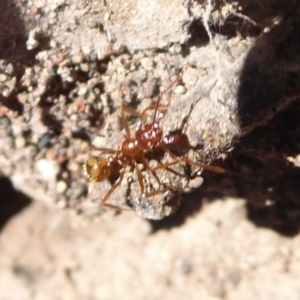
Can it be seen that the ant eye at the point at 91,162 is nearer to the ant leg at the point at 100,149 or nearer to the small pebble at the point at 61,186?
the ant leg at the point at 100,149

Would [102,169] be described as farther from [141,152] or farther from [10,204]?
[10,204]

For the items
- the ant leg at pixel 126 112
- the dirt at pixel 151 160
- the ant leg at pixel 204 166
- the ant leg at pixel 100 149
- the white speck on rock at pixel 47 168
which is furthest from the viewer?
the white speck on rock at pixel 47 168

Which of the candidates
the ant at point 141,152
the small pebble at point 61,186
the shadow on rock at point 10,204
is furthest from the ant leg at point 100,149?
the shadow on rock at point 10,204

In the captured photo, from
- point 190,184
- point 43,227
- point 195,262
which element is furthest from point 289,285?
point 43,227

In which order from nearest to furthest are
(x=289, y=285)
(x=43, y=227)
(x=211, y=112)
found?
(x=211, y=112) < (x=289, y=285) < (x=43, y=227)

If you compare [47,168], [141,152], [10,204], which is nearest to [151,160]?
[141,152]

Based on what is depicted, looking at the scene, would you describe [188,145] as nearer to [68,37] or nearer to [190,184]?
[190,184]

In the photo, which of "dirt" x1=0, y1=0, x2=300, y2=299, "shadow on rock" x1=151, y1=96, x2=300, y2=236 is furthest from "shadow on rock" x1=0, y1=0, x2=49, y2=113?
"shadow on rock" x1=151, y1=96, x2=300, y2=236
